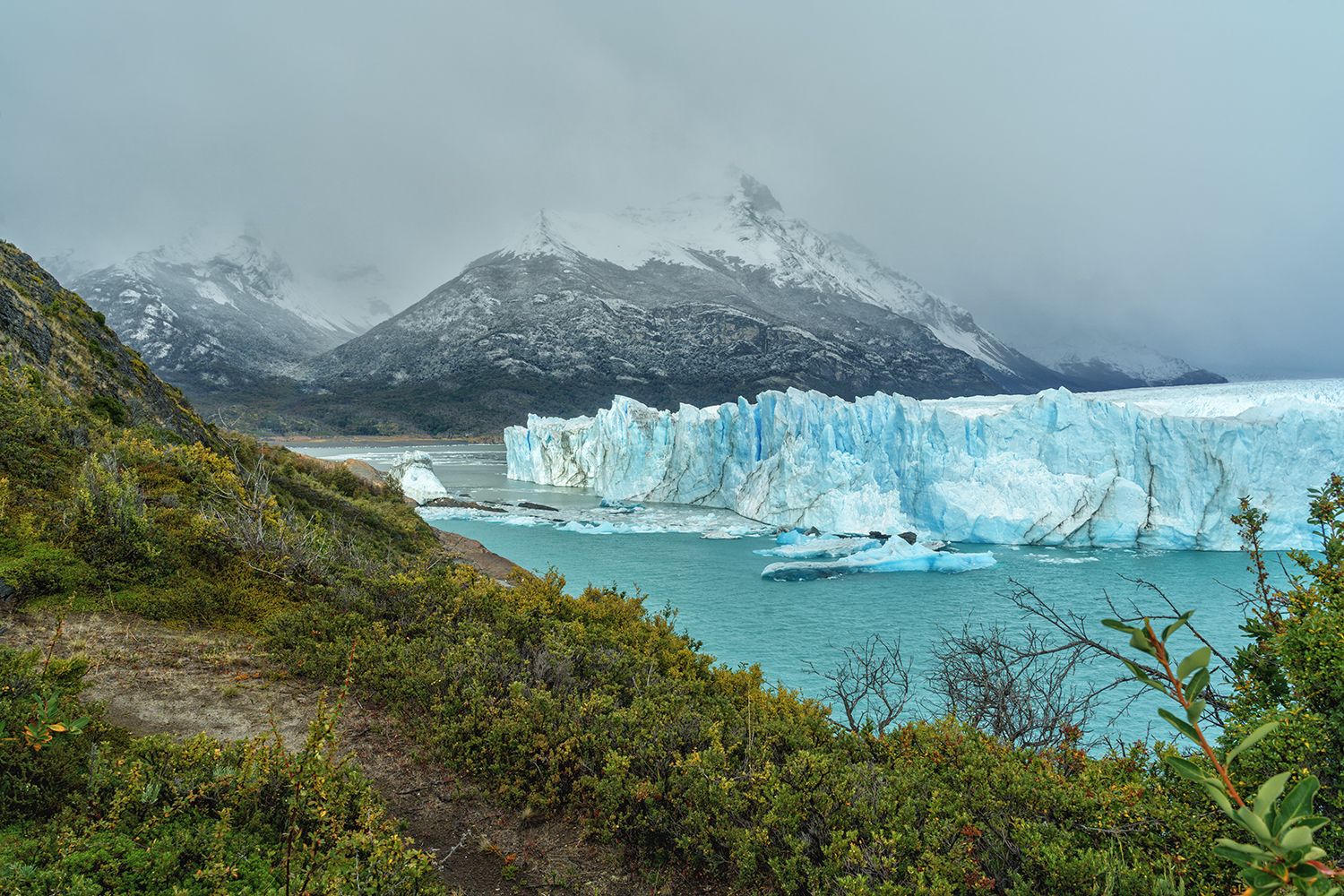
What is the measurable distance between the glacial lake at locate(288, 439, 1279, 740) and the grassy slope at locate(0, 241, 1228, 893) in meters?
5.38

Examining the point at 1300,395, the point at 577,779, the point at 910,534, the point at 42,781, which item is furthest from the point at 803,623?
the point at 1300,395

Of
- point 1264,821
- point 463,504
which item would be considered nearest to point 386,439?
point 463,504

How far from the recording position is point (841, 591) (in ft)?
57.6

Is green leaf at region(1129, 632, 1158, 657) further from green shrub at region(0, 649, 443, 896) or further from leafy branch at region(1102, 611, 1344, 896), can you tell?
green shrub at region(0, 649, 443, 896)

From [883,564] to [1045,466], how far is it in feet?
27.5

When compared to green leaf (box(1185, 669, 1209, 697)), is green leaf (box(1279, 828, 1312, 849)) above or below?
below

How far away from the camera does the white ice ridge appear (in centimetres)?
2091

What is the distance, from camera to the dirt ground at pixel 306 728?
10.2 ft

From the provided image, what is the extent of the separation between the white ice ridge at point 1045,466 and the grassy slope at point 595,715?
63.2 ft

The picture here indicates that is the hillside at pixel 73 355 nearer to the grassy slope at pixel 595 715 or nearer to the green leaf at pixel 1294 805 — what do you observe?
the grassy slope at pixel 595 715

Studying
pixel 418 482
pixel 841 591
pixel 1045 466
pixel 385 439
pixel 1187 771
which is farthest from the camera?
pixel 385 439

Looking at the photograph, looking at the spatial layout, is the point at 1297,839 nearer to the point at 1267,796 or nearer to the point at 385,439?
the point at 1267,796

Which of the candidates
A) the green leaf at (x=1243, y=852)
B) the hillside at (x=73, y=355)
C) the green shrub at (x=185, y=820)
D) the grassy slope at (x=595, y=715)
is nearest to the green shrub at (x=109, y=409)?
the hillside at (x=73, y=355)

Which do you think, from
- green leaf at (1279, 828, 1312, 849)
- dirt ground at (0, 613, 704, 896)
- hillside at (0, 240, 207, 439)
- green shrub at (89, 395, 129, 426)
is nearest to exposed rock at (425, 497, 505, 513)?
hillside at (0, 240, 207, 439)
